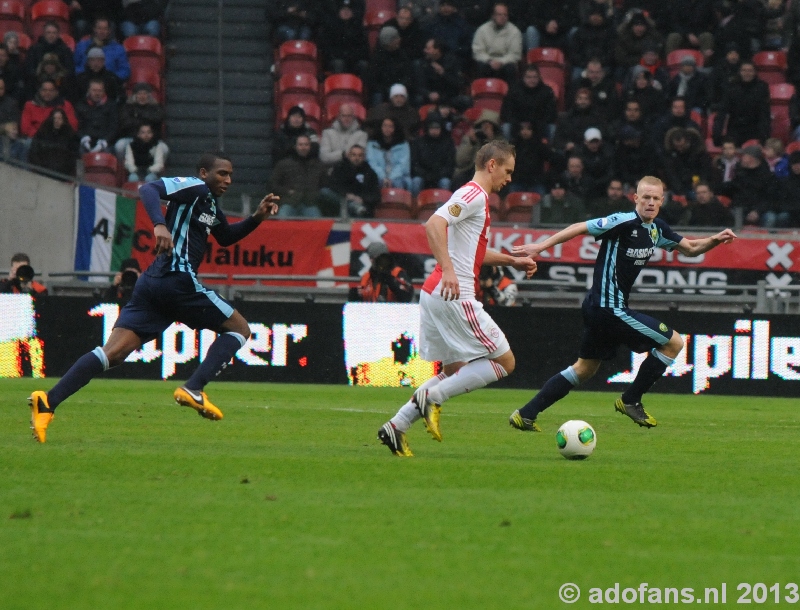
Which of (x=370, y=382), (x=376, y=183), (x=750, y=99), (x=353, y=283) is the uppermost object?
(x=750, y=99)

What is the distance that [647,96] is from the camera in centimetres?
2133

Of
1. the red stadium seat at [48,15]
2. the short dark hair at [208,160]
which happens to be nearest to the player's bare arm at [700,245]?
the short dark hair at [208,160]

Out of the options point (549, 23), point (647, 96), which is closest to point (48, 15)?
point (549, 23)

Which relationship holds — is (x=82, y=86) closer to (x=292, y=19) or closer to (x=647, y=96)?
(x=292, y=19)

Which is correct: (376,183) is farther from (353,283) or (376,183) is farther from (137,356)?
(137,356)

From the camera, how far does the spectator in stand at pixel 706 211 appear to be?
1847cm

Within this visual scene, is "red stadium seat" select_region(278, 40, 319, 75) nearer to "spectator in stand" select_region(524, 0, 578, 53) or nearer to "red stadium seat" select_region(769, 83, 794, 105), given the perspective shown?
"spectator in stand" select_region(524, 0, 578, 53)

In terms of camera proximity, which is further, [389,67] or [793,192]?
[389,67]

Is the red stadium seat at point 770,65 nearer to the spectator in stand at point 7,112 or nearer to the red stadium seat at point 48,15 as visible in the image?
the red stadium seat at point 48,15

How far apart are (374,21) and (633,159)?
5.94m

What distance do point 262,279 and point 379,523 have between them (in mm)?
12898

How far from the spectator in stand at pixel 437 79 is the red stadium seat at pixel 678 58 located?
3.71 meters

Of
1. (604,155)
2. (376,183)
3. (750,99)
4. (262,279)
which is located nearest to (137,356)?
(262,279)

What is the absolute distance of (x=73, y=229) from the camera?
61.4ft
